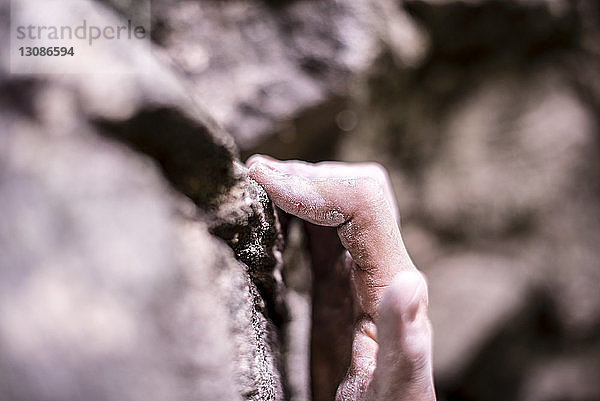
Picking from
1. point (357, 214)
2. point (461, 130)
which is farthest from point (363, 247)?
point (461, 130)

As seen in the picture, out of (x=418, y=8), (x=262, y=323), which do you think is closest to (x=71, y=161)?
(x=262, y=323)

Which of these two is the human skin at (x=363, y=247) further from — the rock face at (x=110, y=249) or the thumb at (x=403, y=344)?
the rock face at (x=110, y=249)

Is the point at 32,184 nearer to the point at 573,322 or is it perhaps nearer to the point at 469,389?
the point at 469,389

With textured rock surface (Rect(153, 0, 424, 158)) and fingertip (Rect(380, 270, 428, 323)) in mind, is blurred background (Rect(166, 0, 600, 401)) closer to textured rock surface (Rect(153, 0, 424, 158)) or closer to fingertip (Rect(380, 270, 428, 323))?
textured rock surface (Rect(153, 0, 424, 158))

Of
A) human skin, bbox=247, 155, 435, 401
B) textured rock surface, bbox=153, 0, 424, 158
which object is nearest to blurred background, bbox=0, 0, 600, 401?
textured rock surface, bbox=153, 0, 424, 158

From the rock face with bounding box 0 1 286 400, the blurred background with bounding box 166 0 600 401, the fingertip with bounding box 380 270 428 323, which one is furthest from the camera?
the blurred background with bounding box 166 0 600 401

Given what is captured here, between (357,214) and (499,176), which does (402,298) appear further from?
(499,176)

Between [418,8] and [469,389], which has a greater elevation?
[418,8]
